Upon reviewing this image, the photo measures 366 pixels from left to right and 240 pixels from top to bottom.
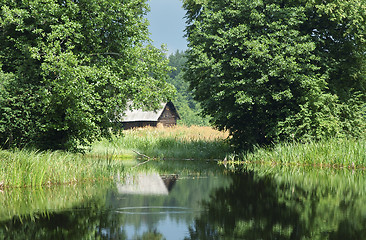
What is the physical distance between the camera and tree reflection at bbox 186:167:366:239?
382 inches

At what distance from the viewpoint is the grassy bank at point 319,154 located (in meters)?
24.1

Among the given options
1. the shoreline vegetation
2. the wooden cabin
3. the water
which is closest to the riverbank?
the shoreline vegetation

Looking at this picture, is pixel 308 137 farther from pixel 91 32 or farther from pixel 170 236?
pixel 170 236

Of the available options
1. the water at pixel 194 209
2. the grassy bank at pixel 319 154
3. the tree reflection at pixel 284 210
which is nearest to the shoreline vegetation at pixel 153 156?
the grassy bank at pixel 319 154

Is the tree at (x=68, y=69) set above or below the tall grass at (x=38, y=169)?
above

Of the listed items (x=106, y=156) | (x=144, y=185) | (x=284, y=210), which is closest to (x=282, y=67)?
(x=144, y=185)

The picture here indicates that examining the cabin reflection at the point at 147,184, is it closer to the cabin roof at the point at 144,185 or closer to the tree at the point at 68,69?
the cabin roof at the point at 144,185

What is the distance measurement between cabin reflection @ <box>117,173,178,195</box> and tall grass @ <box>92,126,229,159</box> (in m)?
11.5

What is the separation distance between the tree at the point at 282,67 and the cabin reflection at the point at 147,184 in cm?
800

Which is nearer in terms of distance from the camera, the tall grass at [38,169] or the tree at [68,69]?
the tall grass at [38,169]

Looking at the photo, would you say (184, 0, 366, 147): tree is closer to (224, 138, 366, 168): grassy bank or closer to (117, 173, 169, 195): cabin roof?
(224, 138, 366, 168): grassy bank

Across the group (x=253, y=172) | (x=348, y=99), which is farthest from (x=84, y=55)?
(x=348, y=99)

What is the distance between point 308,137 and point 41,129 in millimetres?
16167

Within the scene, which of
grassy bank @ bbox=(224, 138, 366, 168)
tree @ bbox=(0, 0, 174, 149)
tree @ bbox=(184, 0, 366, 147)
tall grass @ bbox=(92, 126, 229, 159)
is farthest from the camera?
tall grass @ bbox=(92, 126, 229, 159)
